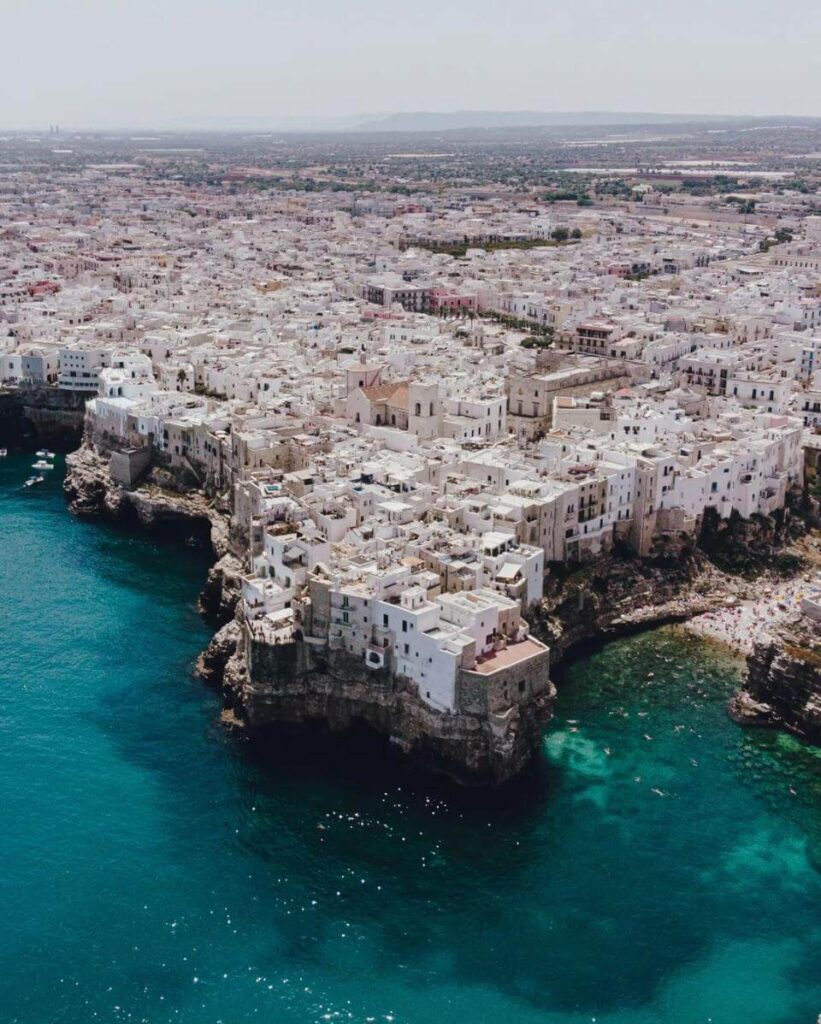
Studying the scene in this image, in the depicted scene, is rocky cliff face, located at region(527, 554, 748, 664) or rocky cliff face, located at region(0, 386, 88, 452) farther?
rocky cliff face, located at region(0, 386, 88, 452)

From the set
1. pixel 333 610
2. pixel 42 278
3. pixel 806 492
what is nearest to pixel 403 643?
pixel 333 610

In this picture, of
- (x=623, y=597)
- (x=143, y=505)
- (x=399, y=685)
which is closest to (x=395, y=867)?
(x=399, y=685)

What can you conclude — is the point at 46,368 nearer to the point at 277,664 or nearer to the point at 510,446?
the point at 510,446

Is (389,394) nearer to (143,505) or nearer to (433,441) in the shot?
(433,441)

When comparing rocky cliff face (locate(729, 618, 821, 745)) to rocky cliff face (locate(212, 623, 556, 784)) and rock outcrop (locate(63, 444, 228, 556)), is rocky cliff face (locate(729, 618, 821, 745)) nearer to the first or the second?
rocky cliff face (locate(212, 623, 556, 784))

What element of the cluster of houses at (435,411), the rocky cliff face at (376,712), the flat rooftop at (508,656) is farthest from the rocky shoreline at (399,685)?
the flat rooftop at (508,656)

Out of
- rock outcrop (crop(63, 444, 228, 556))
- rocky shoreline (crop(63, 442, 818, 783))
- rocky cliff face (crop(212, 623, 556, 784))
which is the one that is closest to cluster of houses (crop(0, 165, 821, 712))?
rocky cliff face (crop(212, 623, 556, 784))
